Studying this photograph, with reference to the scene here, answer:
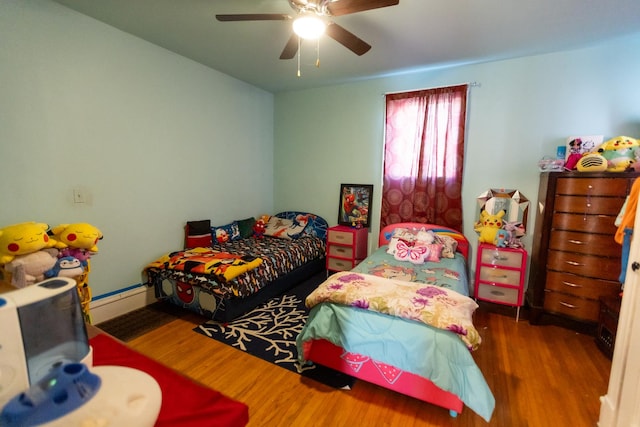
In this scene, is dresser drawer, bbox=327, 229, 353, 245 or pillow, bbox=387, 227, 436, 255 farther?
dresser drawer, bbox=327, 229, 353, 245

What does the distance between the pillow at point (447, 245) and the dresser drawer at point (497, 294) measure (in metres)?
0.42

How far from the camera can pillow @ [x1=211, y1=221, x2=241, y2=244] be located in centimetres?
345

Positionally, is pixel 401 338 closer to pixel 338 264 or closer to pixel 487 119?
pixel 338 264

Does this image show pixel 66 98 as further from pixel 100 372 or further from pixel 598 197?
pixel 598 197

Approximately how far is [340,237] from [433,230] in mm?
1105

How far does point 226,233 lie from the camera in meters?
3.59

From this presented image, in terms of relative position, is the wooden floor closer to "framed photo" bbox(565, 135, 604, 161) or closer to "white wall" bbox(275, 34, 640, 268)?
"white wall" bbox(275, 34, 640, 268)

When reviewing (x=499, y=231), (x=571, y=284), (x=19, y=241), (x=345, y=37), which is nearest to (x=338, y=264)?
(x=499, y=231)

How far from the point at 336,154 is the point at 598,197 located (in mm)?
2700

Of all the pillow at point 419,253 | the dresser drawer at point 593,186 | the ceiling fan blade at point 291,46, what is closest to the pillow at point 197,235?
the ceiling fan blade at point 291,46

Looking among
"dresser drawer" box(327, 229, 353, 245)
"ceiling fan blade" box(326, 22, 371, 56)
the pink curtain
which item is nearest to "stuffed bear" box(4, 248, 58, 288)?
"ceiling fan blade" box(326, 22, 371, 56)

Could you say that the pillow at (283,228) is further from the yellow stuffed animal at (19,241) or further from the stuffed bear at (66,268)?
the yellow stuffed animal at (19,241)

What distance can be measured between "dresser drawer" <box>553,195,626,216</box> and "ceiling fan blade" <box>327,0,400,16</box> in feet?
7.21

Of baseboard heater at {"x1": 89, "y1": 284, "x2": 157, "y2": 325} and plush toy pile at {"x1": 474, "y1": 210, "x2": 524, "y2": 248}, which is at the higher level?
plush toy pile at {"x1": 474, "y1": 210, "x2": 524, "y2": 248}
